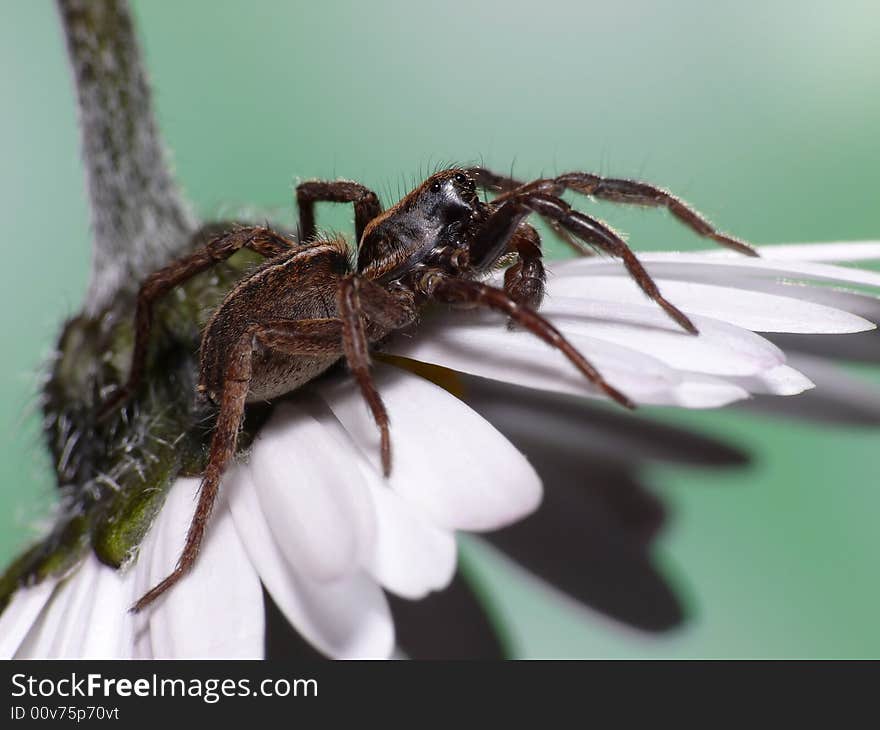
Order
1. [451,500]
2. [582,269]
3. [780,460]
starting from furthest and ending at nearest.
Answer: [780,460]
[582,269]
[451,500]

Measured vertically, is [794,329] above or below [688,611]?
above

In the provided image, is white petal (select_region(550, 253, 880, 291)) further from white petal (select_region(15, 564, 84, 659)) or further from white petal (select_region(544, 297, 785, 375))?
white petal (select_region(15, 564, 84, 659))

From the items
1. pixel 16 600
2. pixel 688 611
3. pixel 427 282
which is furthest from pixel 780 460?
pixel 16 600

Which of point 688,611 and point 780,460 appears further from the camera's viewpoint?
point 780,460

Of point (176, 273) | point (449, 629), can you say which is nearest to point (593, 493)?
point (449, 629)

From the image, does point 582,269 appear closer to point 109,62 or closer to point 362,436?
point 362,436

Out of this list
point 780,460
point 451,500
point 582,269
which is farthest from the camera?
point 780,460

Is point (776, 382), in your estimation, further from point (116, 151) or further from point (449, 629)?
point (116, 151)

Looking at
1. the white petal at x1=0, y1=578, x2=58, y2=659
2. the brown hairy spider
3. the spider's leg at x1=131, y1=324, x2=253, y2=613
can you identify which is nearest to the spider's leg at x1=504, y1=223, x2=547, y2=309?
the brown hairy spider
